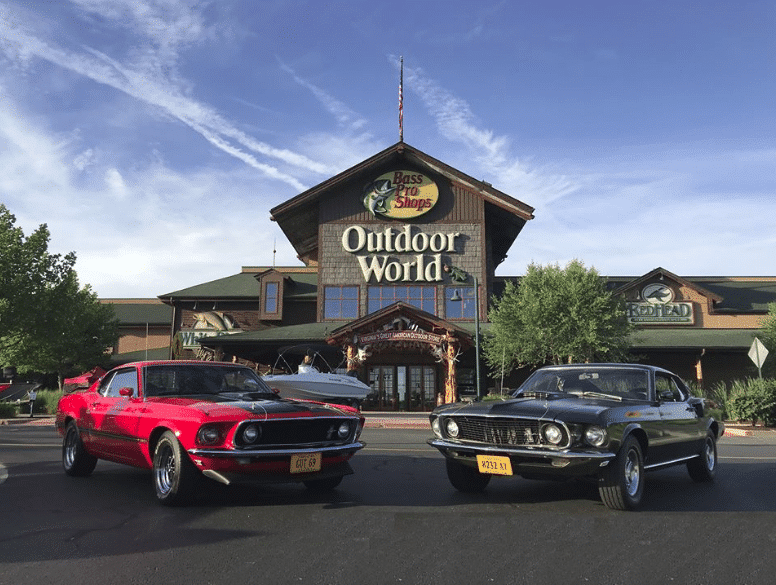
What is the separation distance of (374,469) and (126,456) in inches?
131

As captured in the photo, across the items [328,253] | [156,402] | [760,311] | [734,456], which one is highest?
[328,253]

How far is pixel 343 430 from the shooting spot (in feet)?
23.2

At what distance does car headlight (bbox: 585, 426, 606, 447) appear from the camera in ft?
20.2

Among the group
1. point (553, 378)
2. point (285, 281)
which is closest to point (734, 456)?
point (553, 378)

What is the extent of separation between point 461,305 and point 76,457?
24.5 meters

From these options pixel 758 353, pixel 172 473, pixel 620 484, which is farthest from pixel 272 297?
pixel 620 484

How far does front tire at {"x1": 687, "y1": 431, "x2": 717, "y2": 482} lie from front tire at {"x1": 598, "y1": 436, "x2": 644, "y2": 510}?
84.6 inches

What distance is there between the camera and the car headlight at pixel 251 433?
6.27m

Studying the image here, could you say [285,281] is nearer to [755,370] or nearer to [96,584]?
[755,370]

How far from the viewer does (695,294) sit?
33.2 metres

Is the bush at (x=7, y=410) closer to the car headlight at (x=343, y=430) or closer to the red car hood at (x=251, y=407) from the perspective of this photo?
the red car hood at (x=251, y=407)

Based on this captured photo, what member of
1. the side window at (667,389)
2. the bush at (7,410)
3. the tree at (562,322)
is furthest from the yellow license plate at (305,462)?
the bush at (7,410)

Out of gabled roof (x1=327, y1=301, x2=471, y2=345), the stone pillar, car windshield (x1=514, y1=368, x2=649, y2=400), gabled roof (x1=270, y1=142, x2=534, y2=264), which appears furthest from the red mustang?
gabled roof (x1=270, y1=142, x2=534, y2=264)

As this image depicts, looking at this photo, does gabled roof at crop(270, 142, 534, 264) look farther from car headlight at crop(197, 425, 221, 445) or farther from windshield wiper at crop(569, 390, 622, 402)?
car headlight at crop(197, 425, 221, 445)
